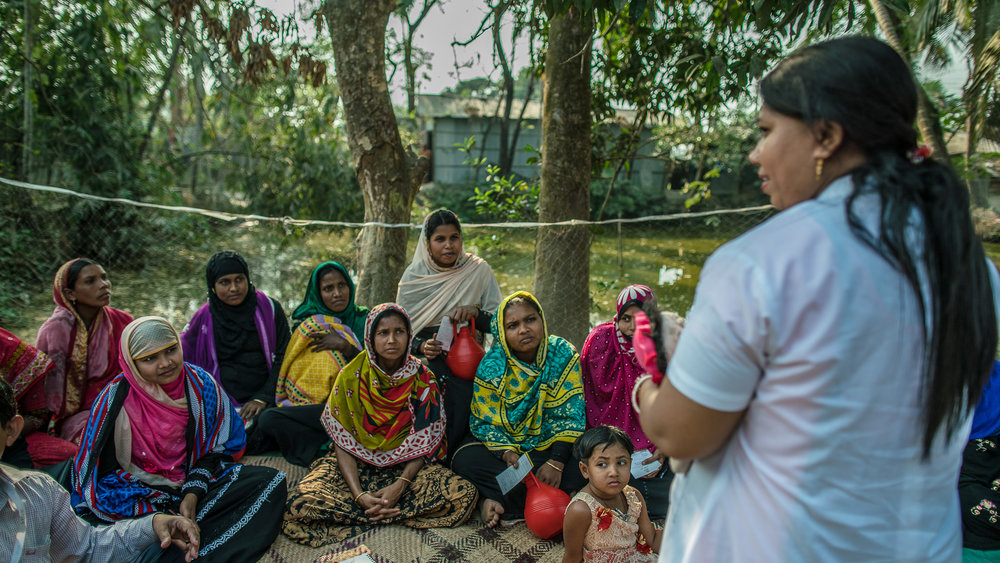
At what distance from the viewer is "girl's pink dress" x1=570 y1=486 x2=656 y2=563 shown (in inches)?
96.0

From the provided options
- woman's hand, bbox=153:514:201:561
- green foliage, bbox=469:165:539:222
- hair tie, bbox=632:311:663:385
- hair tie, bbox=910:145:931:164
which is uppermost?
green foliage, bbox=469:165:539:222

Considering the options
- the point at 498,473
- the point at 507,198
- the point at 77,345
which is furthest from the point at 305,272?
the point at 498,473

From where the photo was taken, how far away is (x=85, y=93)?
7.73m

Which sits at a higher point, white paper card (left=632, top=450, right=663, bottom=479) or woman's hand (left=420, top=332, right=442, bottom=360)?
woman's hand (left=420, top=332, right=442, bottom=360)

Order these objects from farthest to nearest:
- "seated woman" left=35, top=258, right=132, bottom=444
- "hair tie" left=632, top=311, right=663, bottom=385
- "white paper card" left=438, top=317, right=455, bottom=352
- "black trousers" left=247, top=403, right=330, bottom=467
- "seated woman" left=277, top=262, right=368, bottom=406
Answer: "seated woman" left=277, top=262, right=368, bottom=406 < "white paper card" left=438, top=317, right=455, bottom=352 < "black trousers" left=247, top=403, right=330, bottom=467 < "seated woman" left=35, top=258, right=132, bottom=444 < "hair tie" left=632, top=311, right=663, bottom=385

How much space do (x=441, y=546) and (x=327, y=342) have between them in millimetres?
1526

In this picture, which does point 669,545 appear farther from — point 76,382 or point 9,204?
point 9,204

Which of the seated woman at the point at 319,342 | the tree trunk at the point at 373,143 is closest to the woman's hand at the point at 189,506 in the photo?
the seated woman at the point at 319,342

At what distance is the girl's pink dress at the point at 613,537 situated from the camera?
2439 millimetres

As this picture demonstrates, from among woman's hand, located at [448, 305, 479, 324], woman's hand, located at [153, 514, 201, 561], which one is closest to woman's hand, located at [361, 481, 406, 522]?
woman's hand, located at [153, 514, 201, 561]

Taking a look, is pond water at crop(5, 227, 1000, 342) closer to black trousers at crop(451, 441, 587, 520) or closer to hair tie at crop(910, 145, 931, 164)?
black trousers at crop(451, 441, 587, 520)

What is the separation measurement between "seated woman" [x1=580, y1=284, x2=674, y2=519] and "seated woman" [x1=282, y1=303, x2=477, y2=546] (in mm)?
812

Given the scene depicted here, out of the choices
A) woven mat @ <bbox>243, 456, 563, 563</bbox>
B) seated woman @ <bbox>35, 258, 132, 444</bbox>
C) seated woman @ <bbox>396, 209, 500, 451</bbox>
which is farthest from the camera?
seated woman @ <bbox>396, 209, 500, 451</bbox>

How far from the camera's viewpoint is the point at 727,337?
3.03ft
